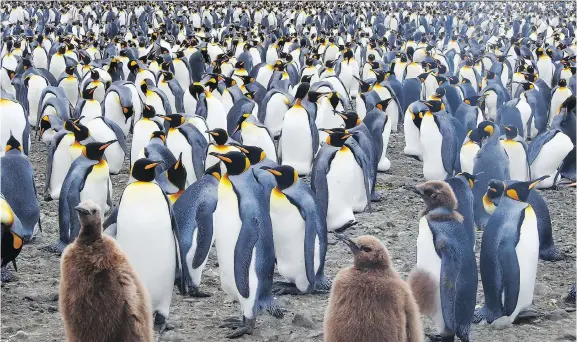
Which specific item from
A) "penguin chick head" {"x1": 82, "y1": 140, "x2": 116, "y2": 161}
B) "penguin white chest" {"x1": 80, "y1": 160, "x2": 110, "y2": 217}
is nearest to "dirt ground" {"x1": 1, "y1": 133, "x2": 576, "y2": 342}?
"penguin white chest" {"x1": 80, "y1": 160, "x2": 110, "y2": 217}

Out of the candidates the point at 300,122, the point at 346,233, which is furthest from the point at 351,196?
the point at 300,122

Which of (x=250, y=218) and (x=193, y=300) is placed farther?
(x=193, y=300)

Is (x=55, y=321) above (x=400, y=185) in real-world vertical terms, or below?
below

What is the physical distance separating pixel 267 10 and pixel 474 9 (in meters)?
7.94

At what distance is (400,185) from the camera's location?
6.65 metres

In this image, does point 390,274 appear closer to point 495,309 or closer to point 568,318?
point 495,309

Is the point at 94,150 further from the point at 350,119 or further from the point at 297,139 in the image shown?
the point at 297,139

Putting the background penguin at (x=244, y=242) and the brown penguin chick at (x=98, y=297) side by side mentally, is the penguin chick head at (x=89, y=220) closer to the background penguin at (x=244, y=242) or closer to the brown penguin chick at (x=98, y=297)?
the brown penguin chick at (x=98, y=297)

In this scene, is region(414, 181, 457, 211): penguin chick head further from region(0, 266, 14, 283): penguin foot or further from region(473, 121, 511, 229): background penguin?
region(0, 266, 14, 283): penguin foot

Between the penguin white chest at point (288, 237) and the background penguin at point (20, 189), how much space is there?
166cm

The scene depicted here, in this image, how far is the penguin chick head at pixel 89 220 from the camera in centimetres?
262

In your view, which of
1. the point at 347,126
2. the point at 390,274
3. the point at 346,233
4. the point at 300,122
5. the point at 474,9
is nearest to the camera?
the point at 390,274

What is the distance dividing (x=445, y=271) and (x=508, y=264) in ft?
1.48

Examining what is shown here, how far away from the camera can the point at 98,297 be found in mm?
2566
